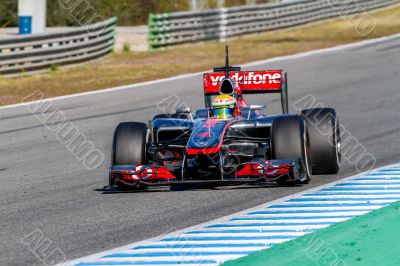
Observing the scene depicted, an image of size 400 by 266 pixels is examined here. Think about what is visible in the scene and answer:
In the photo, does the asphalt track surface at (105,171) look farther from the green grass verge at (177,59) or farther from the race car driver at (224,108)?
the green grass verge at (177,59)

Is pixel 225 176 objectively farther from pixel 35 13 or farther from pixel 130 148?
pixel 35 13

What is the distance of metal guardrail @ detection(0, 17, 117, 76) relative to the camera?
79.0 ft

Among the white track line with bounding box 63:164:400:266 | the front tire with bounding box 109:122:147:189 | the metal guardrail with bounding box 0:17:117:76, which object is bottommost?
the white track line with bounding box 63:164:400:266

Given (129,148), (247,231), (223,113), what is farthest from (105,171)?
(247,231)

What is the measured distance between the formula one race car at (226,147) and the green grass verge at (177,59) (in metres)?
10.1

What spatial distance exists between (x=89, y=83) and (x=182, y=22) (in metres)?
9.86

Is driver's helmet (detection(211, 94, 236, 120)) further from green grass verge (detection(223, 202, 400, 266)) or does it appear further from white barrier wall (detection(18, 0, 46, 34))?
white barrier wall (detection(18, 0, 46, 34))

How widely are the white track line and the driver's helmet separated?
4.57 ft

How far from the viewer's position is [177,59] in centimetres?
2820

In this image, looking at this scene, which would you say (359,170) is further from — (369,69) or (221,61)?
(221,61)

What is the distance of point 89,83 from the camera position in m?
23.0

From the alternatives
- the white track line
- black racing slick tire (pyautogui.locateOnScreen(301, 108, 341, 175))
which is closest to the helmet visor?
black racing slick tire (pyautogui.locateOnScreen(301, 108, 341, 175))

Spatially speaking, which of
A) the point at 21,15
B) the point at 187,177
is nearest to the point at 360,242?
the point at 187,177

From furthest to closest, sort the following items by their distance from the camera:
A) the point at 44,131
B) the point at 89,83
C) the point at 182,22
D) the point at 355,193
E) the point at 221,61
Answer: the point at 182,22 < the point at 221,61 < the point at 89,83 < the point at 44,131 < the point at 355,193
